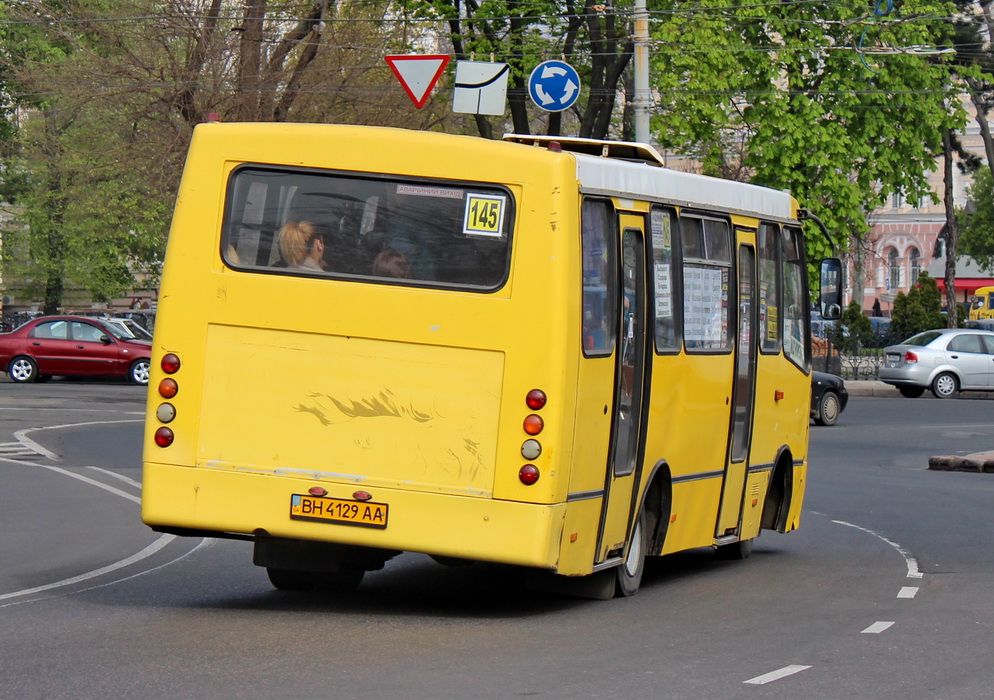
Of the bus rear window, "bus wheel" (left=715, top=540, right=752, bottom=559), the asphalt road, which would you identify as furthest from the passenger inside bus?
"bus wheel" (left=715, top=540, right=752, bottom=559)

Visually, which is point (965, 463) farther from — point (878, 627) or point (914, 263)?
point (914, 263)

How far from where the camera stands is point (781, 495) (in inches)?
519

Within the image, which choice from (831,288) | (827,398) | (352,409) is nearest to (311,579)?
(352,409)

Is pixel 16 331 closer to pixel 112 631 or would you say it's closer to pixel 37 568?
pixel 37 568

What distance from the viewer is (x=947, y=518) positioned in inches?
631

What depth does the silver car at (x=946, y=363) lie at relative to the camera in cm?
3688

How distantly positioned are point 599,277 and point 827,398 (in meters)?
20.1

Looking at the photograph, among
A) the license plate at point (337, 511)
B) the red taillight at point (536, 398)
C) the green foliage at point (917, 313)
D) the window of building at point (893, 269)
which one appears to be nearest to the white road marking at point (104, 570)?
the license plate at point (337, 511)

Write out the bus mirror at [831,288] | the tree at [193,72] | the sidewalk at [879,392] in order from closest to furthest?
the bus mirror at [831,288] < the tree at [193,72] < the sidewalk at [879,392]

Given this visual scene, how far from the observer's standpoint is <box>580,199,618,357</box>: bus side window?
29.7 feet

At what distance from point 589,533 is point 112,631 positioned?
2.69 m

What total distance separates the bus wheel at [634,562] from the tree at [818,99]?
87.7ft

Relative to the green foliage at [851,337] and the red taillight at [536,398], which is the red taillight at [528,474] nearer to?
the red taillight at [536,398]

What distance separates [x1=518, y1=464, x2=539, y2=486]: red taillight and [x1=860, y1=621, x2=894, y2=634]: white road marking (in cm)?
201
